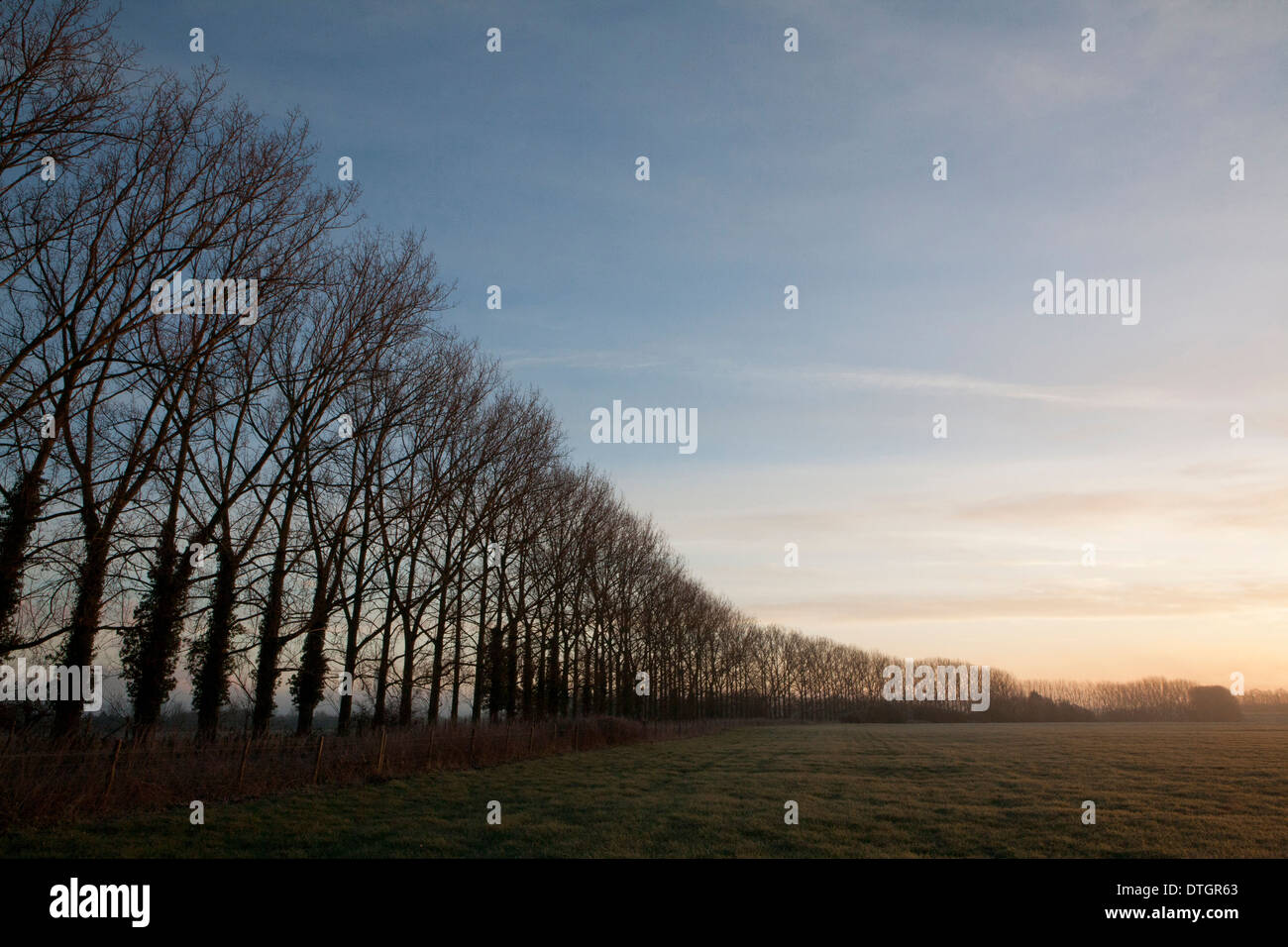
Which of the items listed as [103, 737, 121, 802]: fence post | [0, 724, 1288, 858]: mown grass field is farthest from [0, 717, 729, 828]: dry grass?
[0, 724, 1288, 858]: mown grass field

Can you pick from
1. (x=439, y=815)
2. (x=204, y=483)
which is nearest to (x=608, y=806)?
(x=439, y=815)

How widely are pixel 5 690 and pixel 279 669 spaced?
825 cm

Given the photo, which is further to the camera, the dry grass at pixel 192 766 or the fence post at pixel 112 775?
the fence post at pixel 112 775

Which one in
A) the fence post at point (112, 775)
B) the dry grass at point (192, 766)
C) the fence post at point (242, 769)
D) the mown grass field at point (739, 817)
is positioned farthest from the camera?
the fence post at point (242, 769)

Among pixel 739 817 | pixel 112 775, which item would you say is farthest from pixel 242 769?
pixel 739 817

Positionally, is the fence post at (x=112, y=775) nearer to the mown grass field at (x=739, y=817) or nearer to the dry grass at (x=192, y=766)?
the dry grass at (x=192, y=766)

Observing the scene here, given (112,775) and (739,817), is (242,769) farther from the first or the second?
(739,817)

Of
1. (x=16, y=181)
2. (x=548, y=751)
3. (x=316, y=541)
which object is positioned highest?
(x=16, y=181)

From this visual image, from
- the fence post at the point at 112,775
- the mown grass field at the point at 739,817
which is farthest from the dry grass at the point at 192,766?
the mown grass field at the point at 739,817

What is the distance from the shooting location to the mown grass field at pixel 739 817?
43.8 ft

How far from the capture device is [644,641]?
69.2 m

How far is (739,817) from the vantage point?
17312 millimetres

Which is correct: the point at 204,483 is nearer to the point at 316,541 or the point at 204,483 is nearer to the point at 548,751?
the point at 316,541

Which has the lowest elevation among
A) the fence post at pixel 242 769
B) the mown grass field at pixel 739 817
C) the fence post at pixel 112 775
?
the mown grass field at pixel 739 817
